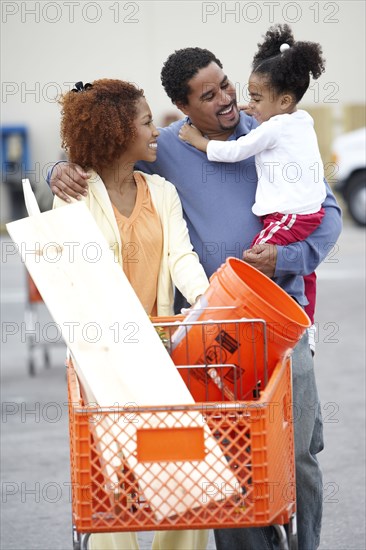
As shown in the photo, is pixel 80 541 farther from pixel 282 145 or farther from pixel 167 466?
pixel 282 145

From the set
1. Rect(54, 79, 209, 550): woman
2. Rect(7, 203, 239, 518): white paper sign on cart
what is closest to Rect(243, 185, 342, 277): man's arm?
Rect(54, 79, 209, 550): woman

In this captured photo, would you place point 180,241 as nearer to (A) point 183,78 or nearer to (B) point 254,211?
(B) point 254,211

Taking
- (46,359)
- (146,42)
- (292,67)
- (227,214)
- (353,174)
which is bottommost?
(46,359)

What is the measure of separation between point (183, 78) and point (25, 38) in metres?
18.6

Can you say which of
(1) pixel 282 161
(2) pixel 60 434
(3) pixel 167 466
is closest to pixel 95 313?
(3) pixel 167 466

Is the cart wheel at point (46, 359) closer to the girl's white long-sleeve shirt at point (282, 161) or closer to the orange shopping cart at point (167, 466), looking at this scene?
the girl's white long-sleeve shirt at point (282, 161)

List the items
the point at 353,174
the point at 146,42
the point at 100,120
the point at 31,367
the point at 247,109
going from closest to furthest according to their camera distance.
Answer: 1. the point at 100,120
2. the point at 247,109
3. the point at 31,367
4. the point at 353,174
5. the point at 146,42

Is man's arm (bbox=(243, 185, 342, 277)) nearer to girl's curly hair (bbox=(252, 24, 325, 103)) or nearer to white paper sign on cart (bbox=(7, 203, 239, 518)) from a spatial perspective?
girl's curly hair (bbox=(252, 24, 325, 103))

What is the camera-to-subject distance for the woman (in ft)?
13.2

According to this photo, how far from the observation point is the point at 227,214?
4293mm

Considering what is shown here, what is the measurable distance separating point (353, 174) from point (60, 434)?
13.0 metres

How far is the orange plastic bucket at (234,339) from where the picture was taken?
Answer: 345 cm

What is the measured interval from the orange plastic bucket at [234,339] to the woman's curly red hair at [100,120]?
732mm

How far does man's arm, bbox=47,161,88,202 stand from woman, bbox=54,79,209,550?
4 centimetres
